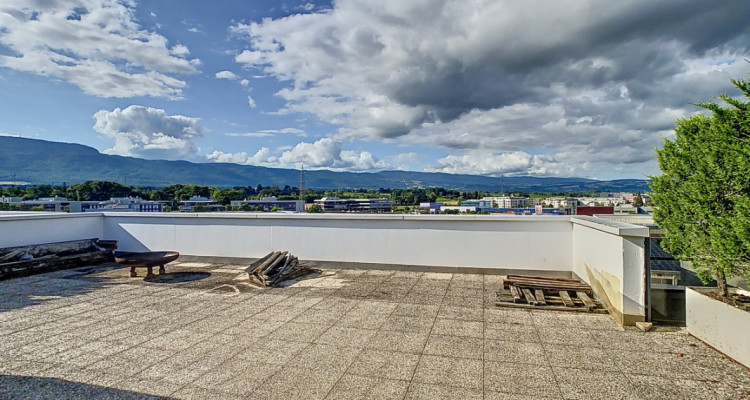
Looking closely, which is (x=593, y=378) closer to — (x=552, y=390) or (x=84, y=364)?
(x=552, y=390)

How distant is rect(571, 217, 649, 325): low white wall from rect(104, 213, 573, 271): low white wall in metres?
1.39

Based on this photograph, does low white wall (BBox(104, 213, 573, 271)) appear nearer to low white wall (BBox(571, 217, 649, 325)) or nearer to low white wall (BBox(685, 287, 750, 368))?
low white wall (BBox(571, 217, 649, 325))

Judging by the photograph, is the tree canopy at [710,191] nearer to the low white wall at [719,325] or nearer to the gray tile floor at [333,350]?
the low white wall at [719,325]

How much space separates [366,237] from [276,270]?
178 cm

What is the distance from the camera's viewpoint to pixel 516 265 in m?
6.33

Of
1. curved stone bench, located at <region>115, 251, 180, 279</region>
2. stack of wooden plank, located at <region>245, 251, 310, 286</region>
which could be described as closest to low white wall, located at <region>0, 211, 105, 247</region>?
curved stone bench, located at <region>115, 251, 180, 279</region>

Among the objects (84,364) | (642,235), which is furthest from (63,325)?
(642,235)

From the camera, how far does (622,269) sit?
3.97 m

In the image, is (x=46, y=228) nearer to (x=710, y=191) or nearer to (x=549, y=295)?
(x=549, y=295)

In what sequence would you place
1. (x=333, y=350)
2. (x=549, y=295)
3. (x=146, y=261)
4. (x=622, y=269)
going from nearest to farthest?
(x=333, y=350) → (x=622, y=269) → (x=549, y=295) → (x=146, y=261)

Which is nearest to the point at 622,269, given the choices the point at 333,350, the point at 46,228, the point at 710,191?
the point at 710,191

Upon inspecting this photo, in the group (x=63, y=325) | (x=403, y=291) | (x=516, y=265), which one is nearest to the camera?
(x=63, y=325)

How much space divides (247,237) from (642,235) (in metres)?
6.68

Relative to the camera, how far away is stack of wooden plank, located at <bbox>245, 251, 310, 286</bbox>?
5.96 metres
